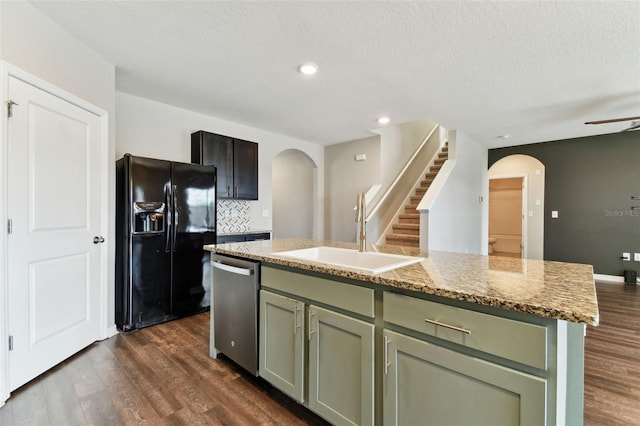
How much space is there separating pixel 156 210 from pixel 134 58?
1375 millimetres

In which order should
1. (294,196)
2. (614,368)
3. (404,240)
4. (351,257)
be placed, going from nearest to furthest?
(351,257) < (614,368) < (404,240) < (294,196)

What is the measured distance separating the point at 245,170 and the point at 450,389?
3759mm

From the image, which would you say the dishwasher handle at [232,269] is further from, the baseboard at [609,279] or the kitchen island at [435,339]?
the baseboard at [609,279]

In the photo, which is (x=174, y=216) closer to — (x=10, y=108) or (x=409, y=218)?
(x=10, y=108)

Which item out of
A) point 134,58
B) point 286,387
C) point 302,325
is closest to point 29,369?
point 286,387

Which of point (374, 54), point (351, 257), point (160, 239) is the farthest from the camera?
point (160, 239)

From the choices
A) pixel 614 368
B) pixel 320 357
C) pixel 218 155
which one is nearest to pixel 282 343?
pixel 320 357

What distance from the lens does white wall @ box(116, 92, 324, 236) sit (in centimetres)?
340

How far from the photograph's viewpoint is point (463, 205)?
16.7 ft

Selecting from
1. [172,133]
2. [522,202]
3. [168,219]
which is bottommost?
[168,219]

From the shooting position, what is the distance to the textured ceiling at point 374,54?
1.98 metres

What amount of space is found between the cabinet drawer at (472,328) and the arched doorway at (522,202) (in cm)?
623

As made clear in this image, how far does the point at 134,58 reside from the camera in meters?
2.59

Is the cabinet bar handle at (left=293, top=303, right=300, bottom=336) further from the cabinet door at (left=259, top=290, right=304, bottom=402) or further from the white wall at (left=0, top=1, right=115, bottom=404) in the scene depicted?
the white wall at (left=0, top=1, right=115, bottom=404)
